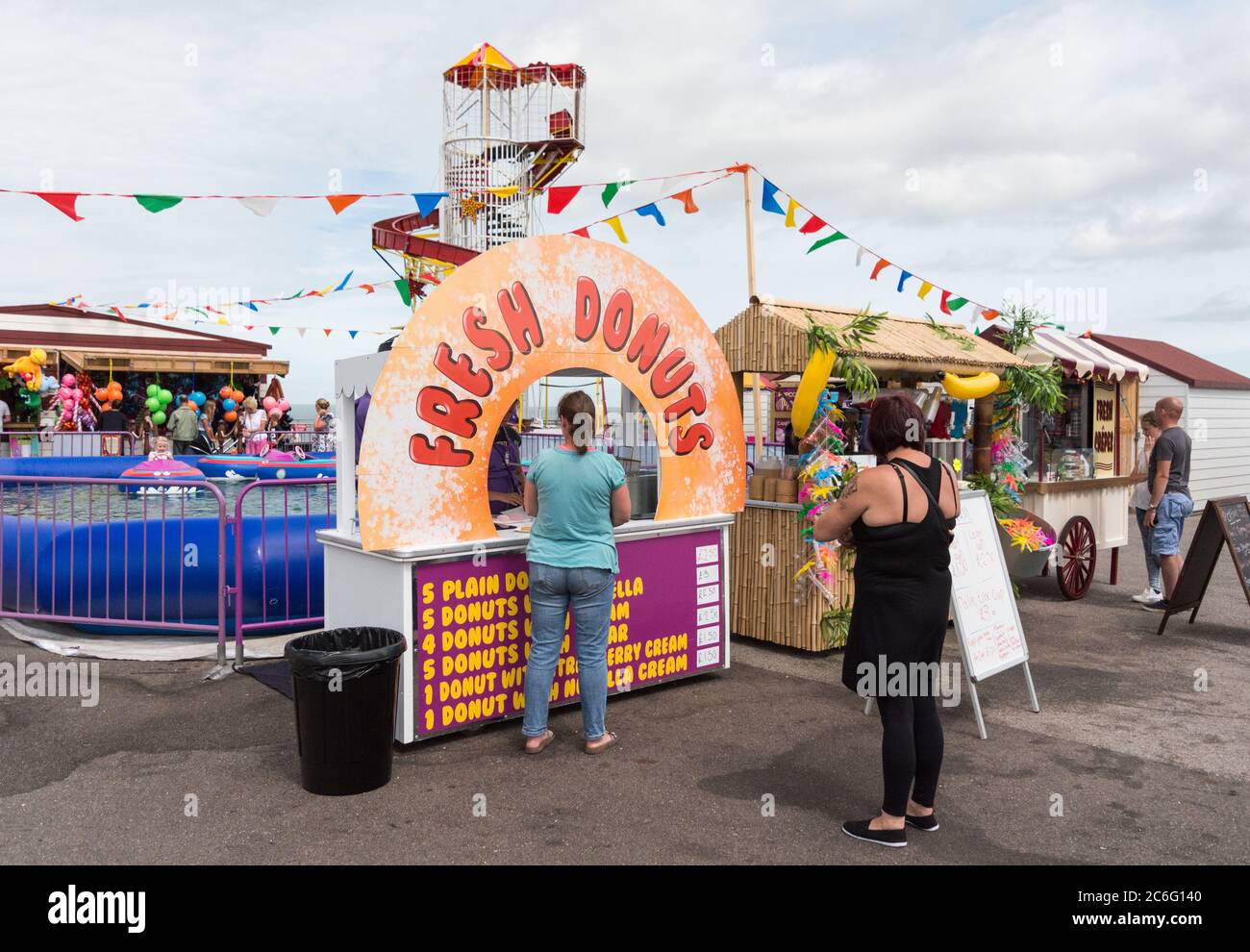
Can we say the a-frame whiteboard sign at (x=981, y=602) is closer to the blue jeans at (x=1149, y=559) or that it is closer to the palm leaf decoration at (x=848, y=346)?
the palm leaf decoration at (x=848, y=346)

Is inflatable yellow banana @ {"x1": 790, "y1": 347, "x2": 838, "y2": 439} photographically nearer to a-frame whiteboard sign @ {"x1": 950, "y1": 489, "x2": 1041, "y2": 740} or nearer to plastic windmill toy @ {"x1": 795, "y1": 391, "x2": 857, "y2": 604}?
plastic windmill toy @ {"x1": 795, "y1": 391, "x2": 857, "y2": 604}

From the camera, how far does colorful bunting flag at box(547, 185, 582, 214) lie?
8297 millimetres

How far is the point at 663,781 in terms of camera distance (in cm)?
448

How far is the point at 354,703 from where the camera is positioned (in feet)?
13.9

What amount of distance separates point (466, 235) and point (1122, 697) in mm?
24526

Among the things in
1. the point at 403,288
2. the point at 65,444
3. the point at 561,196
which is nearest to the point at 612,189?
the point at 561,196

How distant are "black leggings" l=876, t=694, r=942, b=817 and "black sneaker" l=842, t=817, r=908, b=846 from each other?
8cm

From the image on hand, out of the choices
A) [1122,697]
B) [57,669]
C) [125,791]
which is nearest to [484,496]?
[125,791]

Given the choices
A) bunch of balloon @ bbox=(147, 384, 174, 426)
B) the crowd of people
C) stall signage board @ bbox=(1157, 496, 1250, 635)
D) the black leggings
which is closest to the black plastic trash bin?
the black leggings

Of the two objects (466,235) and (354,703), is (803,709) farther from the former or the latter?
(466,235)

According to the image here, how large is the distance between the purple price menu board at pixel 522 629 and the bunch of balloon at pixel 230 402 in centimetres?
1674

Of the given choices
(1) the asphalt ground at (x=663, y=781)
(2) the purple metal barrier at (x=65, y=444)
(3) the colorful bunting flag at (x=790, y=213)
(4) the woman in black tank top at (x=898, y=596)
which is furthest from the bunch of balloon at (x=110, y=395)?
(4) the woman in black tank top at (x=898, y=596)

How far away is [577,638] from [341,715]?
48.4 inches

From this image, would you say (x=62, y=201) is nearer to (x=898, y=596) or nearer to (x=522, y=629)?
(x=522, y=629)
